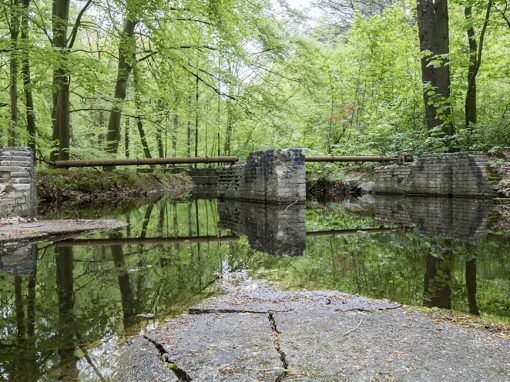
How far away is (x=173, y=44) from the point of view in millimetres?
10742

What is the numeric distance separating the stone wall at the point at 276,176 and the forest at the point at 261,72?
7.13 ft

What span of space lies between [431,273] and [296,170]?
6.73 metres

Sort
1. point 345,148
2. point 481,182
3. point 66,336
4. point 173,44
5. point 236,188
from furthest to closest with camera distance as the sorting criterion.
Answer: point 345,148, point 236,188, point 173,44, point 481,182, point 66,336

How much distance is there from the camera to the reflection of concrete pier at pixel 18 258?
3.48 m

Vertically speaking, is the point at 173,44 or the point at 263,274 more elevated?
the point at 173,44

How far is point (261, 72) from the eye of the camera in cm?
1377

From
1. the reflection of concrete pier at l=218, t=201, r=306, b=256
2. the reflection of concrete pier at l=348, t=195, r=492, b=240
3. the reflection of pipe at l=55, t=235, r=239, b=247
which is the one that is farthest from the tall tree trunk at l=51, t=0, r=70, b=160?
the reflection of concrete pier at l=348, t=195, r=492, b=240

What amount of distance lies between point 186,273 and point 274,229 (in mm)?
2808

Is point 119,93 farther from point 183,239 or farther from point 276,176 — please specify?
point 183,239

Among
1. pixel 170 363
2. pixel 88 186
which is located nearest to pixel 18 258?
pixel 170 363

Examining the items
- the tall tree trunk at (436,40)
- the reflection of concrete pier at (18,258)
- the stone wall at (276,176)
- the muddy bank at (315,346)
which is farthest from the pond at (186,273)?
the tall tree trunk at (436,40)

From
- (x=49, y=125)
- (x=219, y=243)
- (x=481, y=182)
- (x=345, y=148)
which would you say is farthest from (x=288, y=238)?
(x=49, y=125)

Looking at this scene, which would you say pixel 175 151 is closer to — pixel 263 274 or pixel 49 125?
pixel 49 125

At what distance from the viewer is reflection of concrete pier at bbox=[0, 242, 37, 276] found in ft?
11.4
